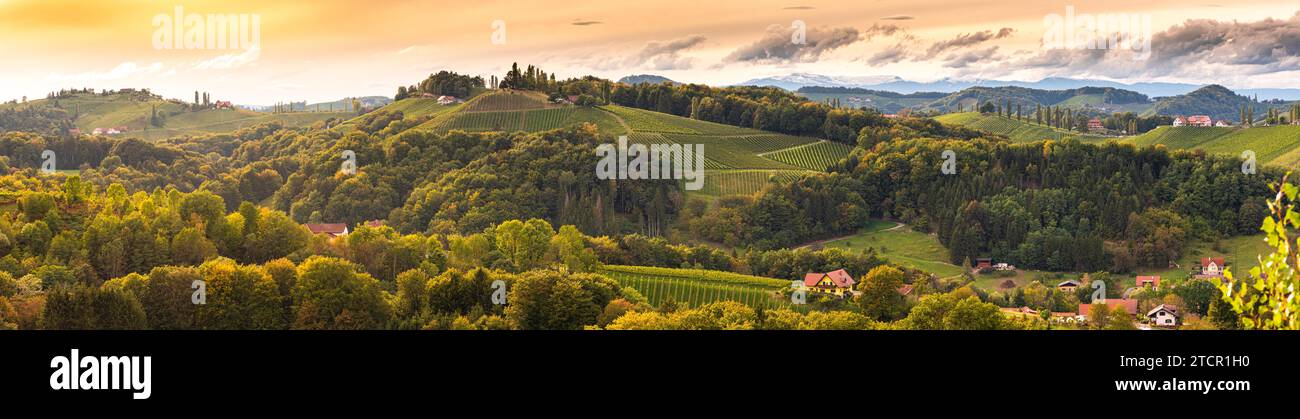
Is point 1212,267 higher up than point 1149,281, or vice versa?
point 1212,267

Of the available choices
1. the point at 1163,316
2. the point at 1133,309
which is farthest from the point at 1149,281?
the point at 1163,316

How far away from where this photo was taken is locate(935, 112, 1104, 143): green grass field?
153m

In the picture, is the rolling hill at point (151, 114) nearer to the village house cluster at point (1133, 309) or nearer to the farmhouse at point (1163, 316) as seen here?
the village house cluster at point (1133, 309)

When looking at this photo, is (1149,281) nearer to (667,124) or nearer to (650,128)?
(650,128)

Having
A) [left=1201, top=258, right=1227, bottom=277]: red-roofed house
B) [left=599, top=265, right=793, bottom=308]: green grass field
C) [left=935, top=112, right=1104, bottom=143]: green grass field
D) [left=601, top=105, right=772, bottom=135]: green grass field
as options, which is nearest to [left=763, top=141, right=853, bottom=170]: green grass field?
[left=601, top=105, right=772, bottom=135]: green grass field

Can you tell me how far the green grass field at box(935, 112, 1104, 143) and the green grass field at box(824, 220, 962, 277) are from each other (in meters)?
55.1

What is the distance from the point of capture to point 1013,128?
165500 mm

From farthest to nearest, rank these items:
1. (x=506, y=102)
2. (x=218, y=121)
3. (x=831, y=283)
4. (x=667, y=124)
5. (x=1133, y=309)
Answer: (x=218, y=121) < (x=506, y=102) < (x=667, y=124) < (x=831, y=283) < (x=1133, y=309)

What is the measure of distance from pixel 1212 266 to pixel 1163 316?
92.4ft

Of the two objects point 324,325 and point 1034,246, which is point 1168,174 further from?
point 324,325

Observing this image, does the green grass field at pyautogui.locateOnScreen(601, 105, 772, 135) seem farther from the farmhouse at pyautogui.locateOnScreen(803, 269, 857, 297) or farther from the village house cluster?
the farmhouse at pyautogui.locateOnScreen(803, 269, 857, 297)

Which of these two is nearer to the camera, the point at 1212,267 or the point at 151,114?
the point at 1212,267
